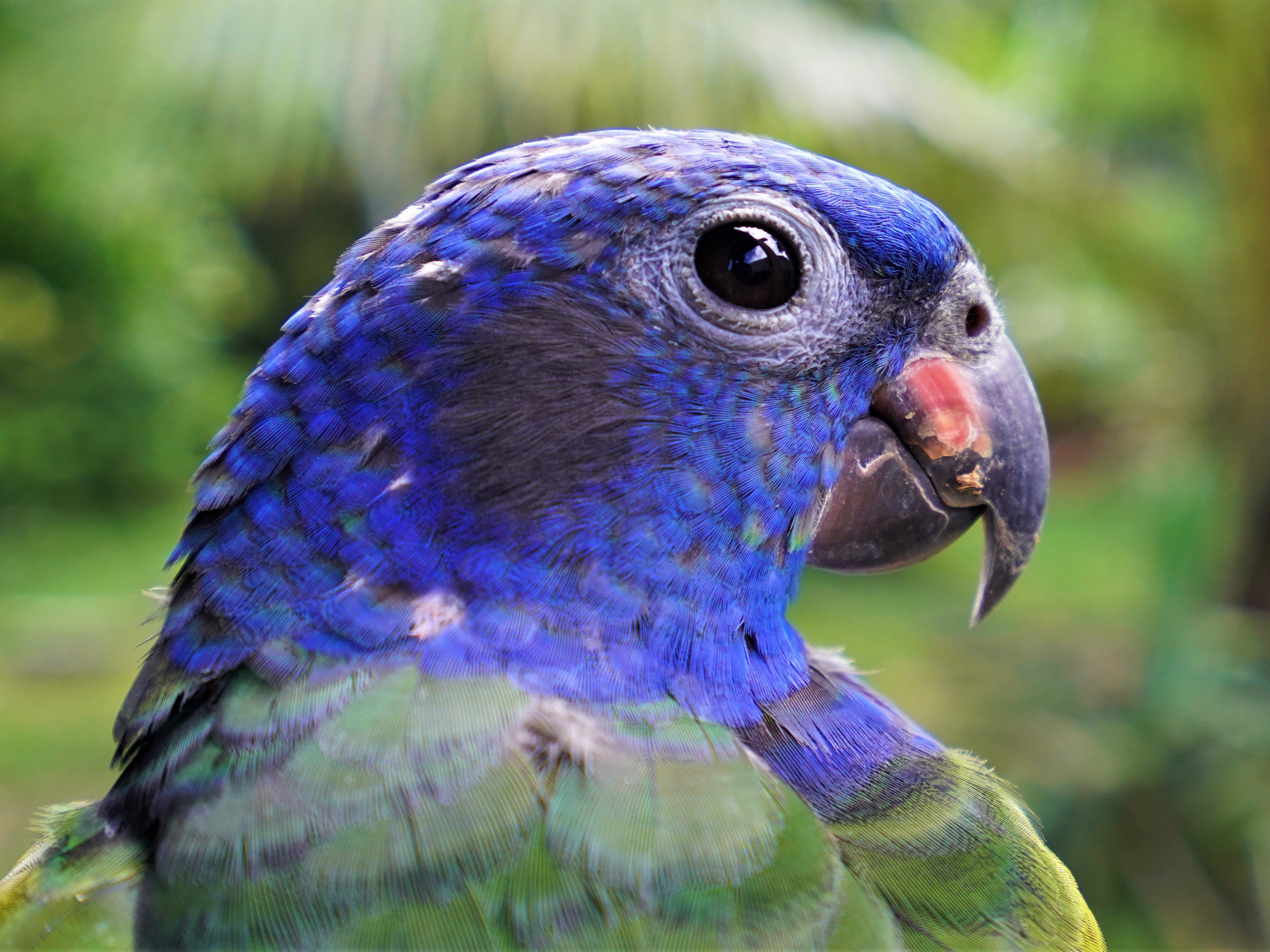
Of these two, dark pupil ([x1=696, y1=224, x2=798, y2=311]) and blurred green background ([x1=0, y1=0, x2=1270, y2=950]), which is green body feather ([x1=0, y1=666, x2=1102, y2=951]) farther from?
blurred green background ([x1=0, y1=0, x2=1270, y2=950])

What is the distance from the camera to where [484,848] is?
1.07 meters

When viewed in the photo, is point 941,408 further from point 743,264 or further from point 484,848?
point 484,848

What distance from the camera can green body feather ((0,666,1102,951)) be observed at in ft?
3.44

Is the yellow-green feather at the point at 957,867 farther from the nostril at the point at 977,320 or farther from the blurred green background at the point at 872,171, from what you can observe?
the blurred green background at the point at 872,171

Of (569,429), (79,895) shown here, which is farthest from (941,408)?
(79,895)

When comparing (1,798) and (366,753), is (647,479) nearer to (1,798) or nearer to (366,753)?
(366,753)

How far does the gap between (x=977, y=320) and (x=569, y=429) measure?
0.72 m

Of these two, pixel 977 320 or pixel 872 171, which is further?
pixel 872 171

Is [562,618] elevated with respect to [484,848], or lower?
elevated

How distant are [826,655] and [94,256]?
30.2ft

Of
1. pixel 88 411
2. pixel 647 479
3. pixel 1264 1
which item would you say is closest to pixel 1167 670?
pixel 1264 1

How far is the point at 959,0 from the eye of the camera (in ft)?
37.2

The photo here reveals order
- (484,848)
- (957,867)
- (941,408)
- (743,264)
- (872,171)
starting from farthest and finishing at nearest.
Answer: (872,171), (941,408), (743,264), (957,867), (484,848)

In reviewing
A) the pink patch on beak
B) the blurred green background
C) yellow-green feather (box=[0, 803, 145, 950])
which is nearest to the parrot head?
the pink patch on beak
